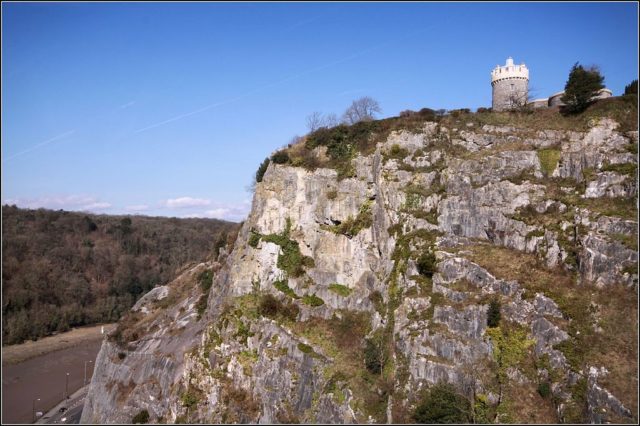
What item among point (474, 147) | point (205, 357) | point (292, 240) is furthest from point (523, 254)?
point (205, 357)

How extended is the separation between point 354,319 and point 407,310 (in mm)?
4293

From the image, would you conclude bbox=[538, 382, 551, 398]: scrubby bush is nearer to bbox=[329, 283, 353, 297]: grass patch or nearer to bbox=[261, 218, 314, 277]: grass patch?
bbox=[329, 283, 353, 297]: grass patch

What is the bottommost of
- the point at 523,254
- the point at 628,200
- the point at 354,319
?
the point at 354,319

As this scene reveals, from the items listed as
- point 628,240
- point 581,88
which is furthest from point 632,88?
point 628,240

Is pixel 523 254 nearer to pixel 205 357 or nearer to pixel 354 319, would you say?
pixel 354 319

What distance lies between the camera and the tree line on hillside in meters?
87.8

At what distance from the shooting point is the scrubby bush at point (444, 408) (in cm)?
2127

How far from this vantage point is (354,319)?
29531 mm

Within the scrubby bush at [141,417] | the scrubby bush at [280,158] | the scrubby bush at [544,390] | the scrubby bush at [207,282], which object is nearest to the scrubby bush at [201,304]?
the scrubby bush at [207,282]

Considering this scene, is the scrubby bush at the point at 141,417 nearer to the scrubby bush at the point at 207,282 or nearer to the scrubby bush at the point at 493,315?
the scrubby bush at the point at 207,282

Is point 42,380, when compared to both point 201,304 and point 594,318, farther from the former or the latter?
point 594,318

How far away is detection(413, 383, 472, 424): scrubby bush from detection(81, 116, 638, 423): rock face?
66 cm

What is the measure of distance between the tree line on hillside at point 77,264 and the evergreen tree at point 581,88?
4447 centimetres

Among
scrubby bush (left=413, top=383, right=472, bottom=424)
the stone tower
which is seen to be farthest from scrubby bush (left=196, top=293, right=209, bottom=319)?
the stone tower
